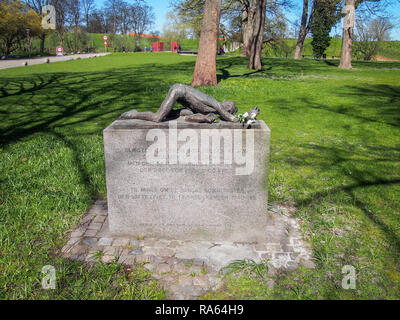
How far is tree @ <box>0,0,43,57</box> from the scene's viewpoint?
36.8 metres

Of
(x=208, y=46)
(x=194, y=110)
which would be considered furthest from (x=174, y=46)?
(x=194, y=110)

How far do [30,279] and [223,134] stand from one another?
2525mm

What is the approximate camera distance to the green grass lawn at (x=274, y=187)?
3213 millimetres

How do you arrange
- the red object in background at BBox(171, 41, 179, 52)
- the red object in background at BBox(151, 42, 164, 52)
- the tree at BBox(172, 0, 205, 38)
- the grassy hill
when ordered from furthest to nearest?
the red object in background at BBox(151, 42, 164, 52)
the red object in background at BBox(171, 41, 179, 52)
the grassy hill
the tree at BBox(172, 0, 205, 38)

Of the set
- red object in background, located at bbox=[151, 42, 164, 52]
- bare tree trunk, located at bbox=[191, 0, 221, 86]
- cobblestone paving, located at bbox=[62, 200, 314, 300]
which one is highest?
red object in background, located at bbox=[151, 42, 164, 52]

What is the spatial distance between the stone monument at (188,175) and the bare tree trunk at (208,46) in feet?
32.6

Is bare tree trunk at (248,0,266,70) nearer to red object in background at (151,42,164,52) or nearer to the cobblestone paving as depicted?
the cobblestone paving

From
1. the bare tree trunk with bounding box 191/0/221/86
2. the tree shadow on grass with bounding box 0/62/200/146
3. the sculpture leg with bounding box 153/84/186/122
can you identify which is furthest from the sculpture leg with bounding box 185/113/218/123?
the bare tree trunk with bounding box 191/0/221/86

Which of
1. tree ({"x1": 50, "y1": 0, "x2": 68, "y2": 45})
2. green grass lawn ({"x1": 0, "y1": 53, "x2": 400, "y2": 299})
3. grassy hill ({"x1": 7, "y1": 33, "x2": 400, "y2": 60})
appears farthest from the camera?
tree ({"x1": 50, "y1": 0, "x2": 68, "y2": 45})

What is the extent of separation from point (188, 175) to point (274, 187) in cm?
211

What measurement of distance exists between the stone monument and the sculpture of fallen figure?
0.01 m

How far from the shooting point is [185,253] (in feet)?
12.4

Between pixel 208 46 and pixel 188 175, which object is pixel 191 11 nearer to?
pixel 208 46
